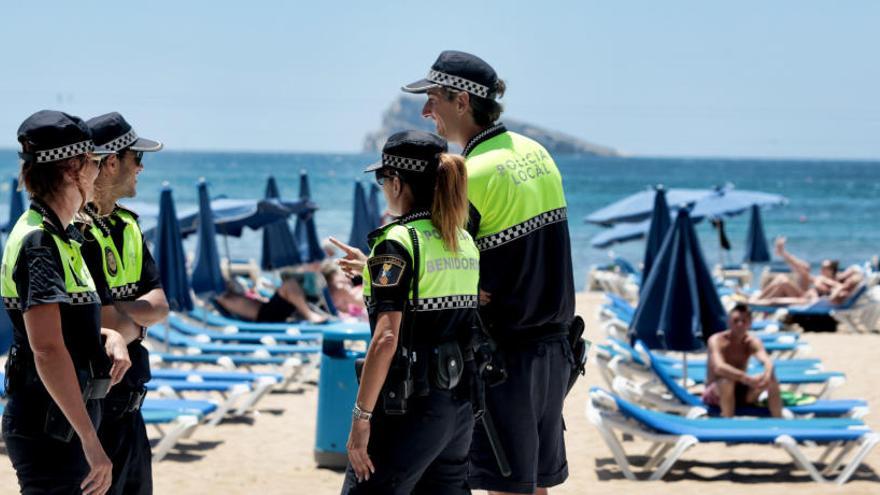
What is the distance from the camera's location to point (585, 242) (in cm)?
4219

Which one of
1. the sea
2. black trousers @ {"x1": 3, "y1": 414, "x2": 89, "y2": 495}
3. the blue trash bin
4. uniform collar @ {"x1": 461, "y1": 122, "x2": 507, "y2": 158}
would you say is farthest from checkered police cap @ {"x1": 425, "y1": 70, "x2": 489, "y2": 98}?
the sea

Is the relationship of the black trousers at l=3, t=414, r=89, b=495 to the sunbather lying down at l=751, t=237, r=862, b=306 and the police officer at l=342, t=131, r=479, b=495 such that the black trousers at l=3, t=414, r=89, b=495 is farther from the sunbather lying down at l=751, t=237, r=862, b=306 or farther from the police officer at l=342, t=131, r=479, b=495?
the sunbather lying down at l=751, t=237, r=862, b=306

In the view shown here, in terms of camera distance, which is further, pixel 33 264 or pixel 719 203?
pixel 719 203

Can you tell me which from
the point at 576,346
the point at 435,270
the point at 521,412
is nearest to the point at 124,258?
the point at 435,270

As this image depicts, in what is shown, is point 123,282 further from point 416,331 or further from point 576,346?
point 576,346

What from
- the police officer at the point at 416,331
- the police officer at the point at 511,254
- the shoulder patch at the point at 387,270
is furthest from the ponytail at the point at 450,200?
the police officer at the point at 511,254

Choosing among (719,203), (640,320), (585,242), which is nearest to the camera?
(640,320)

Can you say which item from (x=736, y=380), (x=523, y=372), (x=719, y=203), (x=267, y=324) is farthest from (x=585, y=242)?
(x=523, y=372)

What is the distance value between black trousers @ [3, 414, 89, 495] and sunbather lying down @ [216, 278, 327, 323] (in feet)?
31.5

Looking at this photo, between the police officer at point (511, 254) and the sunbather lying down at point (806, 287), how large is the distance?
40.3 ft

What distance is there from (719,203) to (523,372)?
14.7 meters

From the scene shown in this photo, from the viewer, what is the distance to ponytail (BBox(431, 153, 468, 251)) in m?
3.38

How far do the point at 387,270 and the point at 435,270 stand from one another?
12 cm

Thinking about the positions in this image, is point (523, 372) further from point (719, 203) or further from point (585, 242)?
point (585, 242)
